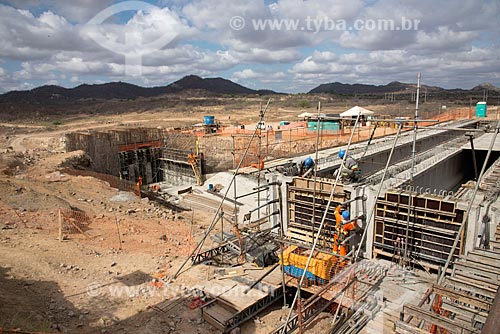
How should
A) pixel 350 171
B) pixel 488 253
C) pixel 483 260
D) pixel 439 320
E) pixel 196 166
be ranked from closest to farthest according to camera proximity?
1. pixel 439 320
2. pixel 483 260
3. pixel 488 253
4. pixel 350 171
5. pixel 196 166

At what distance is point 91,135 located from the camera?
2667 cm

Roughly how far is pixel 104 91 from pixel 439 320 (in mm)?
154284

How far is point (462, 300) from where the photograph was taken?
17.3 ft

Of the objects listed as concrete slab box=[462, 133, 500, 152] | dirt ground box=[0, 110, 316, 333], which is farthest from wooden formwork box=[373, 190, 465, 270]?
concrete slab box=[462, 133, 500, 152]

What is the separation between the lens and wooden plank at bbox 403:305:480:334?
4.56m

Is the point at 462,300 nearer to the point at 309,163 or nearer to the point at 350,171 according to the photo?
the point at 350,171

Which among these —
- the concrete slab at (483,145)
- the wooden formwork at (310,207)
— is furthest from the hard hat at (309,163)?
the concrete slab at (483,145)

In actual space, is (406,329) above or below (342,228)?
above

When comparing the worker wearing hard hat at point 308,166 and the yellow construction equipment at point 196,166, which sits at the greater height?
the worker wearing hard hat at point 308,166

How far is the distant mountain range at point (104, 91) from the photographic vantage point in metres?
115

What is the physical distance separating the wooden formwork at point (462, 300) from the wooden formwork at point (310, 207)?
17.4 feet

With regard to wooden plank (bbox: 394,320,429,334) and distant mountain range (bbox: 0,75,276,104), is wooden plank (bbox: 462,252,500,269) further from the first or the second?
distant mountain range (bbox: 0,75,276,104)

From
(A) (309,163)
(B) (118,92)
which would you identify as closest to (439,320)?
(A) (309,163)

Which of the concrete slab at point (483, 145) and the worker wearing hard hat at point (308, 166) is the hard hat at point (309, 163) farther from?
the concrete slab at point (483, 145)
